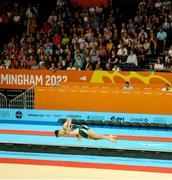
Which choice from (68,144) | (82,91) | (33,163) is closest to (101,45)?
(82,91)

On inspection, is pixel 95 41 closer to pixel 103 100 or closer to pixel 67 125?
pixel 103 100

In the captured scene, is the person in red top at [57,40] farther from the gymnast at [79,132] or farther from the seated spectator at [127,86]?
the gymnast at [79,132]

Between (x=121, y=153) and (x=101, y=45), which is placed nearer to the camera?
(x=121, y=153)

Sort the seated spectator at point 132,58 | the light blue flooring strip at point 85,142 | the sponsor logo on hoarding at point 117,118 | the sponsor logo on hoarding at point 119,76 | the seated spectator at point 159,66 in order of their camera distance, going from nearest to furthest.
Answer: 1. the light blue flooring strip at point 85,142
2. the sponsor logo on hoarding at point 117,118
3. the sponsor logo on hoarding at point 119,76
4. the seated spectator at point 159,66
5. the seated spectator at point 132,58

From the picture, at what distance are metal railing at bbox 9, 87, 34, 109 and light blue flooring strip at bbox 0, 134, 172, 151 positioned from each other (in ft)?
7.38

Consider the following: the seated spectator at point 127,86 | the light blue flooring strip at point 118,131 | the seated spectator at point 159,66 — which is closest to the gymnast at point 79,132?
the light blue flooring strip at point 118,131

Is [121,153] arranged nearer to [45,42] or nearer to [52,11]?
[45,42]

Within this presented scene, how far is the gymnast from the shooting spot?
11297 mm

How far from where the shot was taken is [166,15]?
1730cm

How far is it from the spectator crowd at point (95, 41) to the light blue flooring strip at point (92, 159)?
582 centimetres

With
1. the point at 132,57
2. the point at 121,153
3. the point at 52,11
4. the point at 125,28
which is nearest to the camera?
the point at 121,153

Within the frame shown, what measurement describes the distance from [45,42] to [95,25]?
6.87 feet

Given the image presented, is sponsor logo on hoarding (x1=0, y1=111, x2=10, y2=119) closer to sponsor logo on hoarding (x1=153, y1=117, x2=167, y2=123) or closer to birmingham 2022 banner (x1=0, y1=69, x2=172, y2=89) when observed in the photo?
birmingham 2022 banner (x1=0, y1=69, x2=172, y2=89)

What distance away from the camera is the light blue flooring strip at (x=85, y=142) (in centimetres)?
1116
